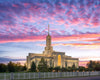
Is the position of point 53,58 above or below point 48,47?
below

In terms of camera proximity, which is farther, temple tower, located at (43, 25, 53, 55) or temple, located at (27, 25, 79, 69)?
temple tower, located at (43, 25, 53, 55)

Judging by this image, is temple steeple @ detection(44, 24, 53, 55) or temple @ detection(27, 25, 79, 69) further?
temple steeple @ detection(44, 24, 53, 55)

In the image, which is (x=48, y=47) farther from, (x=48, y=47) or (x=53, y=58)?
(x=53, y=58)

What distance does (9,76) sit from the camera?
36.1 meters

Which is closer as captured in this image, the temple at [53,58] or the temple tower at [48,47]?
the temple at [53,58]

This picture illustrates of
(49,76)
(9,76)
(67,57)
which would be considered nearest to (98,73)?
(49,76)

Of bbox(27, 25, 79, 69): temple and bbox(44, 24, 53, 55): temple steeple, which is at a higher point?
bbox(44, 24, 53, 55): temple steeple

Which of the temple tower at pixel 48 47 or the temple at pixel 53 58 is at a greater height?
the temple tower at pixel 48 47

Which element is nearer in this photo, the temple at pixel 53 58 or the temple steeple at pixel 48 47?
the temple at pixel 53 58

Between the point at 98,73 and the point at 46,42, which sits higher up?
the point at 46,42

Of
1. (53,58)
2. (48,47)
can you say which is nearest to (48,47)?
(48,47)

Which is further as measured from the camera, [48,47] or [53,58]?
[48,47]

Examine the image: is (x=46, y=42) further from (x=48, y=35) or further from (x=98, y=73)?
(x=98, y=73)

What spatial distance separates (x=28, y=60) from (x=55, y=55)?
93.8 ft
